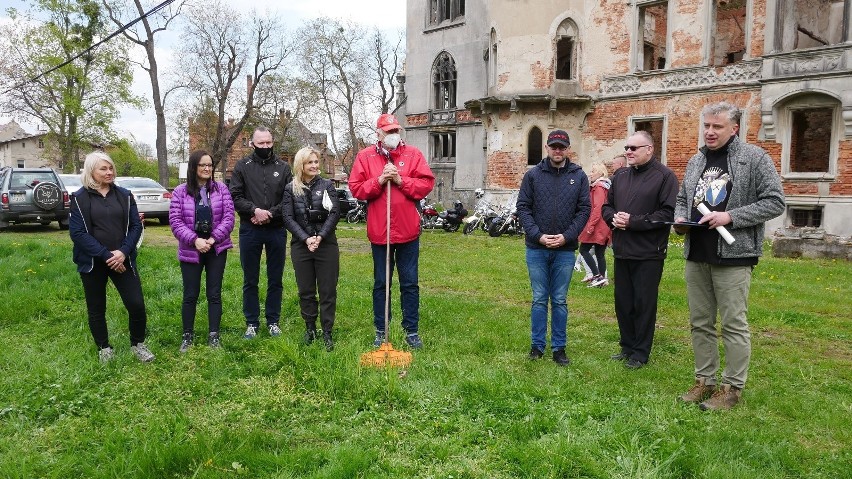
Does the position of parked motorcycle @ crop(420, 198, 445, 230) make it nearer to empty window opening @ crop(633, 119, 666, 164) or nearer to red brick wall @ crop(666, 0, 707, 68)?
empty window opening @ crop(633, 119, 666, 164)

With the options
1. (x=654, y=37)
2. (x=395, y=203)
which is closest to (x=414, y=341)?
(x=395, y=203)

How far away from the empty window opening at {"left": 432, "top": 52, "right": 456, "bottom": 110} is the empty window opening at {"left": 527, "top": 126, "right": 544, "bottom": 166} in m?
8.39

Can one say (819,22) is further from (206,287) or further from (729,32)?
(206,287)

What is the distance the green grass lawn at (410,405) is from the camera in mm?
3439

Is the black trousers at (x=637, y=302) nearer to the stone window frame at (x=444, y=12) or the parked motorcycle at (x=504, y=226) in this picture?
the parked motorcycle at (x=504, y=226)

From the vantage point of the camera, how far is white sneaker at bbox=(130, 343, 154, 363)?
17.3 feet

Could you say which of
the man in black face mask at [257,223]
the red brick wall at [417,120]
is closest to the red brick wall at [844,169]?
the man in black face mask at [257,223]

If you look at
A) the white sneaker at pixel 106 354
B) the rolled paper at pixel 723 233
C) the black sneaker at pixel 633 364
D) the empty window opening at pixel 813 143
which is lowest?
the black sneaker at pixel 633 364

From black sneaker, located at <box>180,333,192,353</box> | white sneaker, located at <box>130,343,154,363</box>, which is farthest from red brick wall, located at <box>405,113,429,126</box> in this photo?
white sneaker, located at <box>130,343,154,363</box>

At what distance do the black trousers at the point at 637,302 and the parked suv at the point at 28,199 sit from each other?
15.4 metres

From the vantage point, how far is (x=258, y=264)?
6.27 m

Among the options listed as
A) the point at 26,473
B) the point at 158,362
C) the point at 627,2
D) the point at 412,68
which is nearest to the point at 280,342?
the point at 158,362

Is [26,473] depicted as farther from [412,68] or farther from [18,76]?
[18,76]

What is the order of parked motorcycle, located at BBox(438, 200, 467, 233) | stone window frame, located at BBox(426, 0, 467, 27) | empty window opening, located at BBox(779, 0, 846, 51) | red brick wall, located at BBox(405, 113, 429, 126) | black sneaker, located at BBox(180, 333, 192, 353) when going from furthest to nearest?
1. red brick wall, located at BBox(405, 113, 429, 126)
2. stone window frame, located at BBox(426, 0, 467, 27)
3. parked motorcycle, located at BBox(438, 200, 467, 233)
4. empty window opening, located at BBox(779, 0, 846, 51)
5. black sneaker, located at BBox(180, 333, 192, 353)
